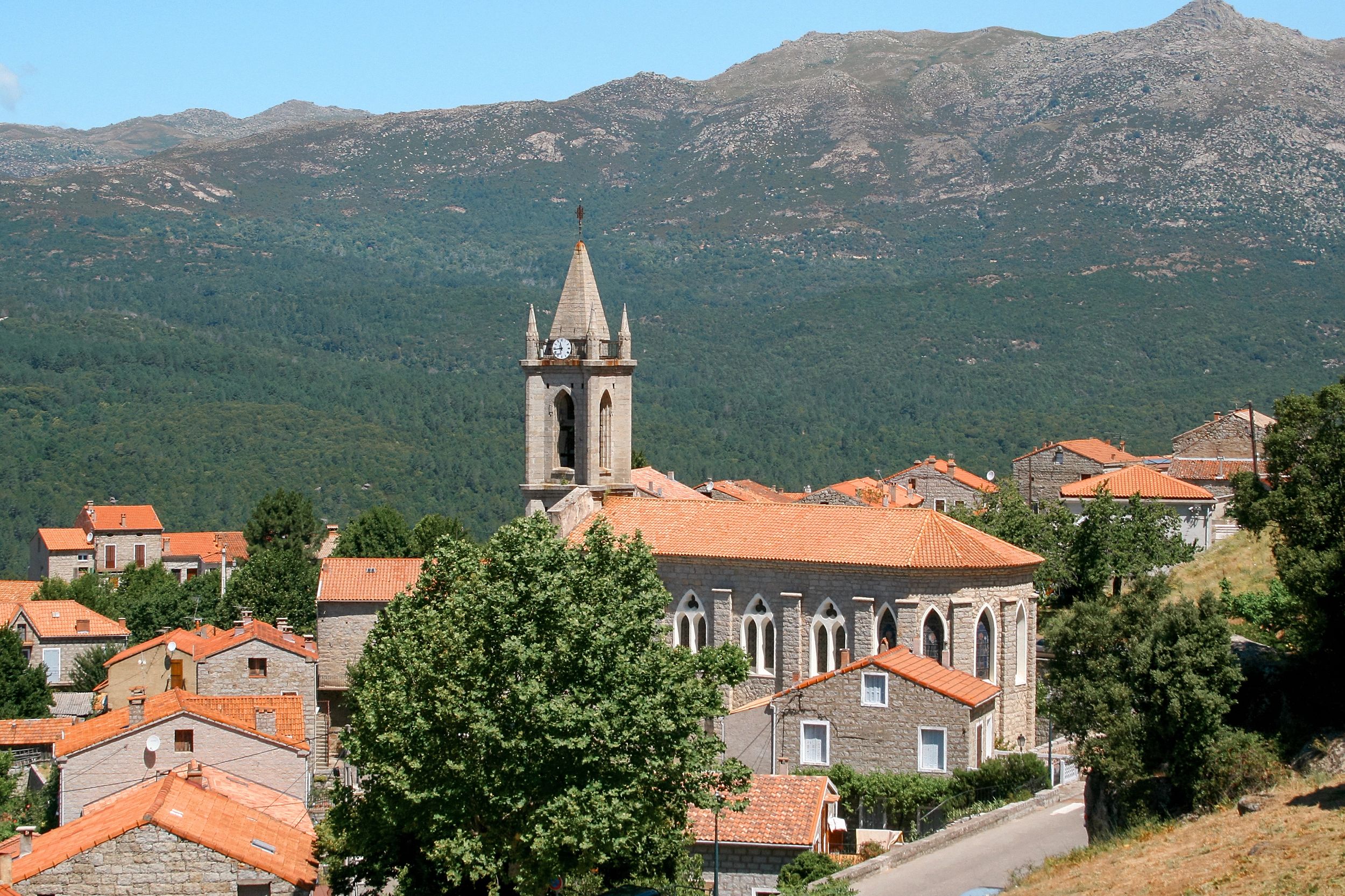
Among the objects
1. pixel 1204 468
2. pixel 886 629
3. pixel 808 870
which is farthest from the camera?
pixel 1204 468

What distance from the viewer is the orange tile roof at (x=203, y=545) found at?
100 metres

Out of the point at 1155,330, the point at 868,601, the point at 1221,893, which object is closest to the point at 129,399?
the point at 1155,330

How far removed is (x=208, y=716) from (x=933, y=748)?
616 inches

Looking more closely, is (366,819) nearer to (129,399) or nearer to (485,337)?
(129,399)

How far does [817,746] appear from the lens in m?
38.4

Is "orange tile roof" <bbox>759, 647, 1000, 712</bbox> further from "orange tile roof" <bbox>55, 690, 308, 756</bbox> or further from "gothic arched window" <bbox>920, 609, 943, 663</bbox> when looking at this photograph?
"orange tile roof" <bbox>55, 690, 308, 756</bbox>

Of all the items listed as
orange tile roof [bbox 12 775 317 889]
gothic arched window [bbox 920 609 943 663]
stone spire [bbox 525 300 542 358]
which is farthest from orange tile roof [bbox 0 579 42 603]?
gothic arched window [bbox 920 609 943 663]

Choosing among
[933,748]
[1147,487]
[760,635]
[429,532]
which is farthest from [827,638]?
[429,532]

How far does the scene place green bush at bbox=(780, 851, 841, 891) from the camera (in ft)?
104

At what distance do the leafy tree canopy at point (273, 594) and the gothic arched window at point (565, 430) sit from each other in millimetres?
19932

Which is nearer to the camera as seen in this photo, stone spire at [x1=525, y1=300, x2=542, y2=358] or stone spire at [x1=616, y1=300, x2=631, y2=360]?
stone spire at [x1=616, y1=300, x2=631, y2=360]

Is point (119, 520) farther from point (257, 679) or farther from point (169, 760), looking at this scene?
point (169, 760)

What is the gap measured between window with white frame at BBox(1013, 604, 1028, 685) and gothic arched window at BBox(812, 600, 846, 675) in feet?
13.8

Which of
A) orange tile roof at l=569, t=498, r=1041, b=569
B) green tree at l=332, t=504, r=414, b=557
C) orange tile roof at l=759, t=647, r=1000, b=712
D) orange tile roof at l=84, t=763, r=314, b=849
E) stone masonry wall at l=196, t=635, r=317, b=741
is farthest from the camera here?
green tree at l=332, t=504, r=414, b=557
